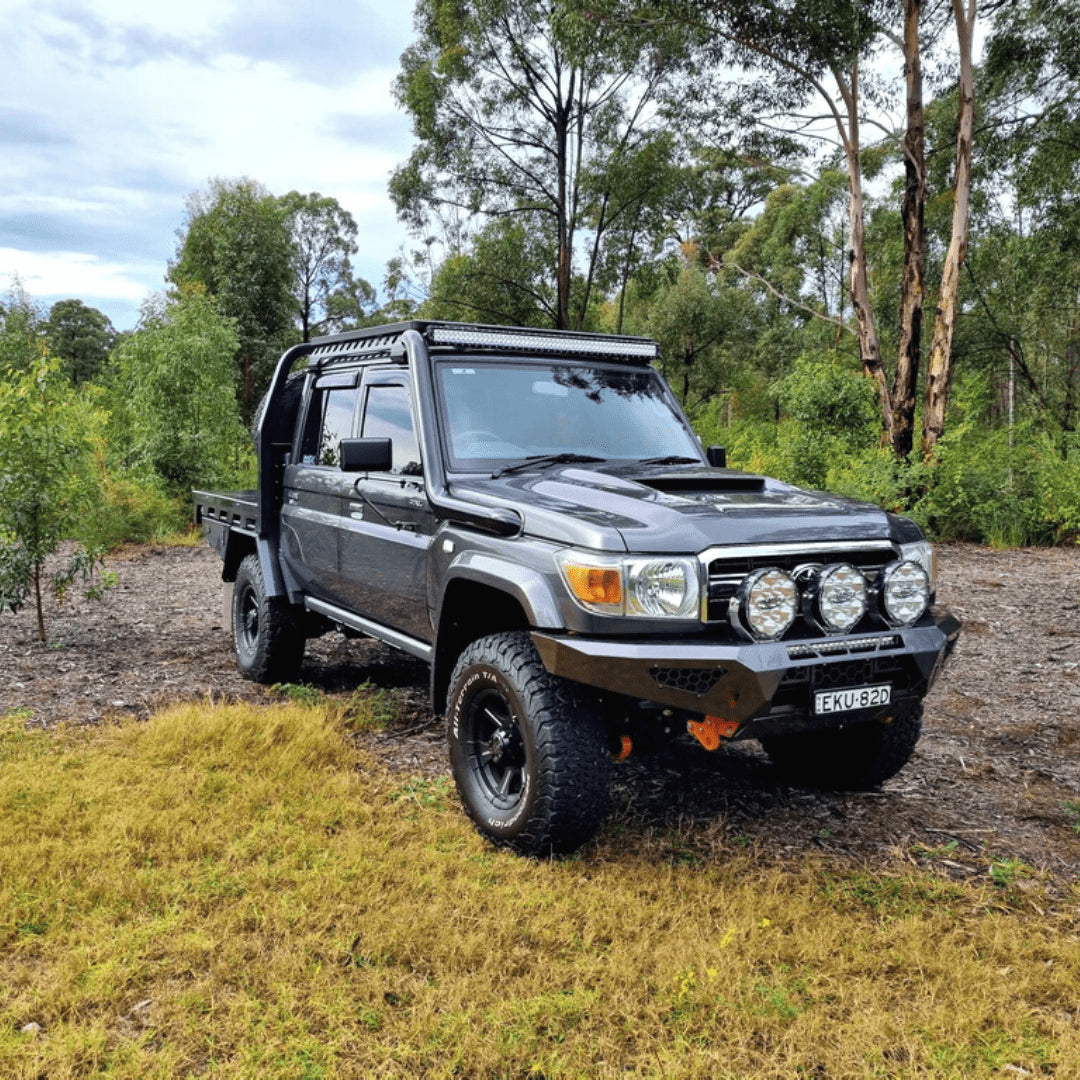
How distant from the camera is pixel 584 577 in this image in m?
3.27

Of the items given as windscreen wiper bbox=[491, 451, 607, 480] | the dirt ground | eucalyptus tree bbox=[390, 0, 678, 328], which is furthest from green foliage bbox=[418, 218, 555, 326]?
windscreen wiper bbox=[491, 451, 607, 480]

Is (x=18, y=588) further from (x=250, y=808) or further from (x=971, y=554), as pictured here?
(x=971, y=554)

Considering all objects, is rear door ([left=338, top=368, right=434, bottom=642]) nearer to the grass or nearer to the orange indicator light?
the grass

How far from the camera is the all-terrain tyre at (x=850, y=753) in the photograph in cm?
416

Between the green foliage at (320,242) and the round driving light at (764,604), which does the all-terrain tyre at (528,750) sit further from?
the green foliage at (320,242)

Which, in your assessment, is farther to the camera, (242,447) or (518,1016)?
(242,447)

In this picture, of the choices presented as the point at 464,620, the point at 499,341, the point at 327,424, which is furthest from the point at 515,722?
the point at 327,424

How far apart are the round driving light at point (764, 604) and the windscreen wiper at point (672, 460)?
140 centimetres

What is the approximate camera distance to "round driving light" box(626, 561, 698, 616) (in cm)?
323

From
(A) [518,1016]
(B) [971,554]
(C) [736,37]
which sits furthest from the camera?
(C) [736,37]

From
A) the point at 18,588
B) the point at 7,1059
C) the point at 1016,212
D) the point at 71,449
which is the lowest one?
the point at 7,1059

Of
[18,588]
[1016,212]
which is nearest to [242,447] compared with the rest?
[18,588]

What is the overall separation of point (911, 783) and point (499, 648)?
7.93 ft

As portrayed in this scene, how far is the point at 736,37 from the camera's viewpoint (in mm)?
14375
